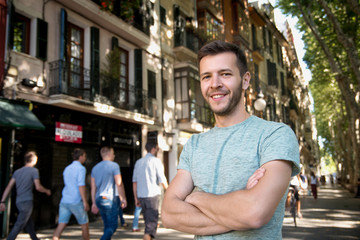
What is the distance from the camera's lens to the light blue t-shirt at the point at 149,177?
7.27m

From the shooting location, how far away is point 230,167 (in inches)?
72.4

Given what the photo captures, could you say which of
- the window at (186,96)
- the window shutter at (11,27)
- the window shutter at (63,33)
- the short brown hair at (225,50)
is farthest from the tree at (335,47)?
the short brown hair at (225,50)

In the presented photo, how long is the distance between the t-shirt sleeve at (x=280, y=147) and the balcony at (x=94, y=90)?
1053cm

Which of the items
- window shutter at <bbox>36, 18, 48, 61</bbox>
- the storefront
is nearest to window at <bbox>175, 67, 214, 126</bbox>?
the storefront

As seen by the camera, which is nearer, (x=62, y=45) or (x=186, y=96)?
(x=62, y=45)

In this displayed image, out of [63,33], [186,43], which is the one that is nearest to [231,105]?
[63,33]

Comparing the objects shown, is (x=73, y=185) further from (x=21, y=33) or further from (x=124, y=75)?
(x=124, y=75)

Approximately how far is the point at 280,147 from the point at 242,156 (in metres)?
0.19

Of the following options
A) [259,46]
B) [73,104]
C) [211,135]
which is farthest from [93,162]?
[259,46]

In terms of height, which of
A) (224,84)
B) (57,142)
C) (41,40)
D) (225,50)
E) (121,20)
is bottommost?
(224,84)

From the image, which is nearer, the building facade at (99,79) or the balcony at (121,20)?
the building facade at (99,79)

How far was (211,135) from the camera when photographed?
2064 mm

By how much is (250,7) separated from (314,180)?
15.6 m

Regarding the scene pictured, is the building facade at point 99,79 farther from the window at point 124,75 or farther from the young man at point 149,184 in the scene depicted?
the young man at point 149,184
